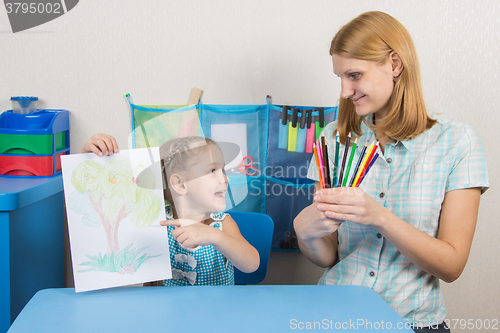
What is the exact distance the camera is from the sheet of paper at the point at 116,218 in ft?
2.17

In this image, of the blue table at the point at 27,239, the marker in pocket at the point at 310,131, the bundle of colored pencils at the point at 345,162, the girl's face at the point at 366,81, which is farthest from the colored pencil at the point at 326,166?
the blue table at the point at 27,239

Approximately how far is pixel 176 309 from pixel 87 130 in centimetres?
97

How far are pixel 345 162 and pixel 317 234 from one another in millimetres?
189

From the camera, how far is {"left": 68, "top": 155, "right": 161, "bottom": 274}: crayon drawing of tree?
669mm

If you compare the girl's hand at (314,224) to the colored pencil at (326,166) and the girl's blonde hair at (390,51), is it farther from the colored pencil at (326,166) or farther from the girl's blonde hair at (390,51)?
the girl's blonde hair at (390,51)

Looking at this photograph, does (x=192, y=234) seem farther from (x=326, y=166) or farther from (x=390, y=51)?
(x=390, y=51)

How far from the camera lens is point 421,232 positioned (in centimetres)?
73

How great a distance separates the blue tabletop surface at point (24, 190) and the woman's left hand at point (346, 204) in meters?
0.82

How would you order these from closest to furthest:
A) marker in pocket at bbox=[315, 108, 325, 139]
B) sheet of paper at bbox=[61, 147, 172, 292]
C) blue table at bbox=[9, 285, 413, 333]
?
blue table at bbox=[9, 285, 413, 333]
sheet of paper at bbox=[61, 147, 172, 292]
marker in pocket at bbox=[315, 108, 325, 139]

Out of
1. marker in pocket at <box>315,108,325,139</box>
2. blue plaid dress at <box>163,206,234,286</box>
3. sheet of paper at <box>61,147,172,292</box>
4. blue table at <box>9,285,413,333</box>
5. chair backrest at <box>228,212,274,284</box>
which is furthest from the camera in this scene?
marker in pocket at <box>315,108,325,139</box>

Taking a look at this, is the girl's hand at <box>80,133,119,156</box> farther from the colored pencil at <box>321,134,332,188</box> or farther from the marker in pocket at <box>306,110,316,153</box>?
the marker in pocket at <box>306,110,316,153</box>

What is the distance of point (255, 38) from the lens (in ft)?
4.29

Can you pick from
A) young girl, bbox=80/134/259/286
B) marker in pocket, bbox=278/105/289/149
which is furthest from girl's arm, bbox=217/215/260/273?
marker in pocket, bbox=278/105/289/149

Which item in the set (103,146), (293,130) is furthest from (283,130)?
(103,146)
